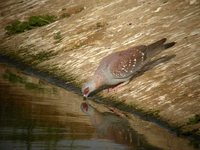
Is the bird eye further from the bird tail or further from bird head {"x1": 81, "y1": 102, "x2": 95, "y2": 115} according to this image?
the bird tail

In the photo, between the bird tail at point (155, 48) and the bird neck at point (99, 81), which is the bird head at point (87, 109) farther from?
the bird tail at point (155, 48)

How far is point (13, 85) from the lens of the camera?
18.8m

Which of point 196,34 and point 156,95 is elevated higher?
point 196,34

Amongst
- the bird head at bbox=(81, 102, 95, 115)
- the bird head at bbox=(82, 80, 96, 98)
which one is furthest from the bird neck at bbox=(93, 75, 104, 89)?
the bird head at bbox=(81, 102, 95, 115)

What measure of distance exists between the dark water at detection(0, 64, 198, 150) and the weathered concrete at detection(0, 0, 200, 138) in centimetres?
68

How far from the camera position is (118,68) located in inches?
661

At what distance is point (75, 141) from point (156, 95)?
3353mm

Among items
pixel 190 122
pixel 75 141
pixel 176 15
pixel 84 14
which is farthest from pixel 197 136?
pixel 84 14

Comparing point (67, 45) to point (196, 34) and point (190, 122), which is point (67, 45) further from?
point (190, 122)

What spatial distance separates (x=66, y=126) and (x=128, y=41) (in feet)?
20.8

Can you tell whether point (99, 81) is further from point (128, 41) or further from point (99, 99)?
point (128, 41)

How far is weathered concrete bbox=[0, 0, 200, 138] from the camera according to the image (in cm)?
1606

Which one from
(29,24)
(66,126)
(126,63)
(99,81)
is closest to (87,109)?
(99,81)

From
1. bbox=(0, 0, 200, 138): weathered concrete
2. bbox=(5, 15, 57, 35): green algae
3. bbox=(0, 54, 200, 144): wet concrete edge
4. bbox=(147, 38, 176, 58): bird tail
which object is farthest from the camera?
bbox=(5, 15, 57, 35): green algae
